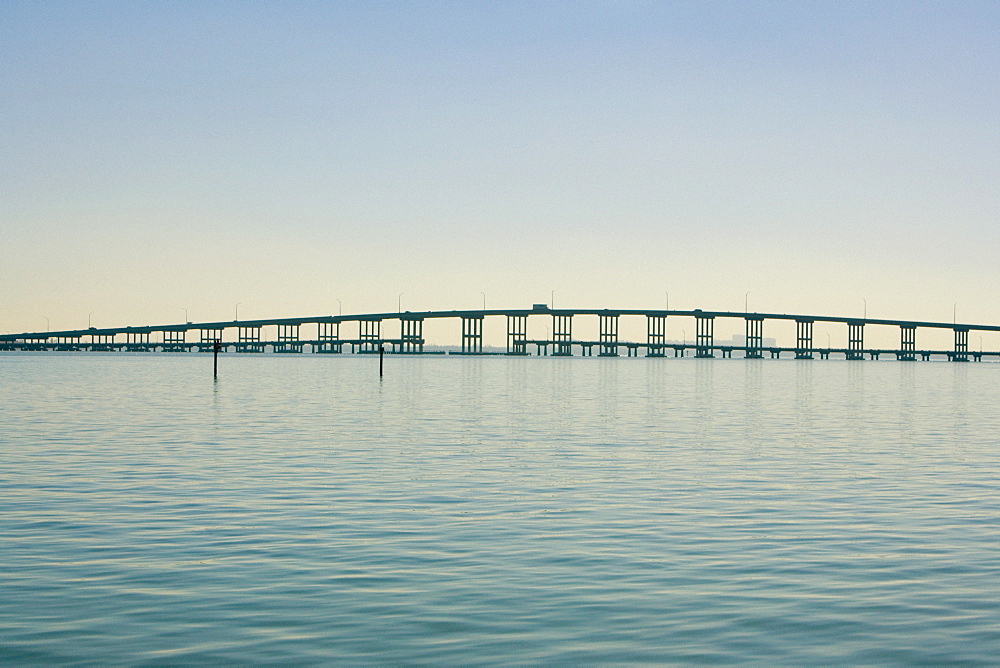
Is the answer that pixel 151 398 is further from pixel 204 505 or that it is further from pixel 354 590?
pixel 354 590

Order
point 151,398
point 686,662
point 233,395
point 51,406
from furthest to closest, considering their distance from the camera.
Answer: point 233,395, point 151,398, point 51,406, point 686,662


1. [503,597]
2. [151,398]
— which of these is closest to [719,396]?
[151,398]

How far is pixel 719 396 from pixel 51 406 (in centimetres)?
4195

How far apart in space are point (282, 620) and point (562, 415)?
3879 cm

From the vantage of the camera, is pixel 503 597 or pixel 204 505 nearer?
pixel 503 597

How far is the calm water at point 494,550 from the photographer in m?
11.6

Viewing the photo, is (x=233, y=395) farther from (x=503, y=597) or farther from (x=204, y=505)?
(x=503, y=597)

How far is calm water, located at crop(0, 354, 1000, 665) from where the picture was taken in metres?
11.6

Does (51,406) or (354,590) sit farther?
(51,406)

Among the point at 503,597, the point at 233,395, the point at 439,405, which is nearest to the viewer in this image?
the point at 503,597

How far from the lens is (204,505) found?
21047 millimetres

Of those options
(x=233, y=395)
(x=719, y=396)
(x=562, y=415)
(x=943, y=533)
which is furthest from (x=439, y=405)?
(x=943, y=533)

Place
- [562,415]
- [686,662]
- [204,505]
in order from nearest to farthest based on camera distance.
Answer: [686,662], [204,505], [562,415]

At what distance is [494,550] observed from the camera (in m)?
16.6
